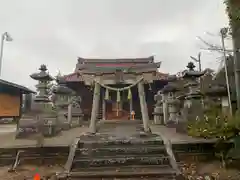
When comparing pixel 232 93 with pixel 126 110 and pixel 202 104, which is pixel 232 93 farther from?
pixel 126 110

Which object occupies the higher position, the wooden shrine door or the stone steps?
the wooden shrine door

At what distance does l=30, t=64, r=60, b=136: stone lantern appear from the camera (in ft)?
32.5

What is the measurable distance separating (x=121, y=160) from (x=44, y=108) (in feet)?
17.4

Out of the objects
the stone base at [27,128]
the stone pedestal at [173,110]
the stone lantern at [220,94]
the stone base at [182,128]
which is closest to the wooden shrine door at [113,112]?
the stone pedestal at [173,110]

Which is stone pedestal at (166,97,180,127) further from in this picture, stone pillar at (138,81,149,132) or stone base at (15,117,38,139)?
stone base at (15,117,38,139)

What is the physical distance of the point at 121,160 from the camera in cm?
710

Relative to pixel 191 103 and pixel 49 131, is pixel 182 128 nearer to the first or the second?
pixel 191 103

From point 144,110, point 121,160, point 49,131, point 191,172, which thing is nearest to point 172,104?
point 144,110

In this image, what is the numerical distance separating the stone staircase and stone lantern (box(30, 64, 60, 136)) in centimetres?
227

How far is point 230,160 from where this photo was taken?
21.6 ft

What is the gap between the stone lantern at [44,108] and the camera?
32.5 ft

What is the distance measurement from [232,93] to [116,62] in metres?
18.4

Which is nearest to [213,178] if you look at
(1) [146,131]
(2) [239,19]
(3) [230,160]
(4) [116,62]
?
(3) [230,160]

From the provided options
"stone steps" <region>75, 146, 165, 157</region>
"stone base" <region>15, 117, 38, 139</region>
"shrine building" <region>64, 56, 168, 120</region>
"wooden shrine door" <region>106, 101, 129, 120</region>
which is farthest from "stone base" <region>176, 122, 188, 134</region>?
"wooden shrine door" <region>106, 101, 129, 120</region>
